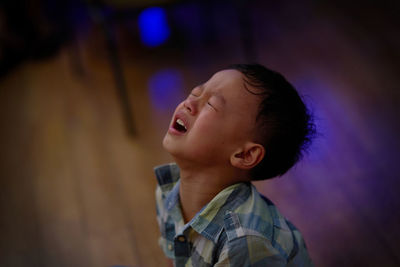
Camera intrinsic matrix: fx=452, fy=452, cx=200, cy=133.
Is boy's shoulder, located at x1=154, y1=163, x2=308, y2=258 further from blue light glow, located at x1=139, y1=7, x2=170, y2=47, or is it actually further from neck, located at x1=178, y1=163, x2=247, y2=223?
blue light glow, located at x1=139, y1=7, x2=170, y2=47

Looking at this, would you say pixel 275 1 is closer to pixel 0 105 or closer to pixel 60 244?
pixel 0 105

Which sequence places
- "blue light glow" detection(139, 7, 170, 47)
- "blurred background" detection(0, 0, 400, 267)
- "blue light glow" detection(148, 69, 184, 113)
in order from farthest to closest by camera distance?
"blue light glow" detection(139, 7, 170, 47), "blue light glow" detection(148, 69, 184, 113), "blurred background" detection(0, 0, 400, 267)

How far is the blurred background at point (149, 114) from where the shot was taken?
1437 mm

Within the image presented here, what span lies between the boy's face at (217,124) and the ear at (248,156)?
1 centimetres

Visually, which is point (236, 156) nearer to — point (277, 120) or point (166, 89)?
point (277, 120)

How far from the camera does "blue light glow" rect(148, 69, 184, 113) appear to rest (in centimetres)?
195

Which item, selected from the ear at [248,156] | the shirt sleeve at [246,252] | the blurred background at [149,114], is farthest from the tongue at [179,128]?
the blurred background at [149,114]

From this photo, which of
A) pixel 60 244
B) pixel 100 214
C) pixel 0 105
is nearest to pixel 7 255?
pixel 60 244

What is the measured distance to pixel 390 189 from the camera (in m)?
1.47

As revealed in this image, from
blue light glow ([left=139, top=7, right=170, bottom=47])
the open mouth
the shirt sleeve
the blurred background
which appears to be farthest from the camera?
blue light glow ([left=139, top=7, right=170, bottom=47])

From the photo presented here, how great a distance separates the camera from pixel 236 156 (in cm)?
89

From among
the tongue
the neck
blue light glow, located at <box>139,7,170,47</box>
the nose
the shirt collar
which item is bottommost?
the shirt collar

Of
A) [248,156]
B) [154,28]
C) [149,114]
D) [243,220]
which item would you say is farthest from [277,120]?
[154,28]

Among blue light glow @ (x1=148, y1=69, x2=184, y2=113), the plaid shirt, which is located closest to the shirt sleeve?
the plaid shirt
